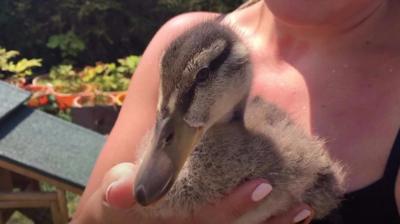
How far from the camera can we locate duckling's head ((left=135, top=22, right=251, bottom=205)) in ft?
3.15

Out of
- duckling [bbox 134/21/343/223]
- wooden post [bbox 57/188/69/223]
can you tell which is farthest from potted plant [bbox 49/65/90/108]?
duckling [bbox 134/21/343/223]

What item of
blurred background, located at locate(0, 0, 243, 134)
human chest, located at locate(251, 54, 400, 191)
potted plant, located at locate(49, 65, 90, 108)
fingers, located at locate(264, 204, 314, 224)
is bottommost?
blurred background, located at locate(0, 0, 243, 134)

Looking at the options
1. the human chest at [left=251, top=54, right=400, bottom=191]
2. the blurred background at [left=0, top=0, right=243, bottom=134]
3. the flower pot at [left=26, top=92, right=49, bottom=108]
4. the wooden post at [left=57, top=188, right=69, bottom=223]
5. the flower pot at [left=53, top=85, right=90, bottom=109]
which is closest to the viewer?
the human chest at [left=251, top=54, right=400, bottom=191]

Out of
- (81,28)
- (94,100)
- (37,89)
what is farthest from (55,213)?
(81,28)

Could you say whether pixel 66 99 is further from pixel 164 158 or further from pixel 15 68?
pixel 164 158

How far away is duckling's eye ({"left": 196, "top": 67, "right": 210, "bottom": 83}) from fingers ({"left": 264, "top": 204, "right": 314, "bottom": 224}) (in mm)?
263

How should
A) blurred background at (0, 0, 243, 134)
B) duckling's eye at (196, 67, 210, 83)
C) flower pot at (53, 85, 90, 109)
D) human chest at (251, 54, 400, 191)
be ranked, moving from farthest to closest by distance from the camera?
blurred background at (0, 0, 243, 134), flower pot at (53, 85, 90, 109), human chest at (251, 54, 400, 191), duckling's eye at (196, 67, 210, 83)

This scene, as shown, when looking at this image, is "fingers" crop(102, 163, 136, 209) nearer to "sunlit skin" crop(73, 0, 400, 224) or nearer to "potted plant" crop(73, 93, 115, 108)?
"sunlit skin" crop(73, 0, 400, 224)

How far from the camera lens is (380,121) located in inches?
46.7

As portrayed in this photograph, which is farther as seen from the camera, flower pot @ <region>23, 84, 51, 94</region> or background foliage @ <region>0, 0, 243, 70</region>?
background foliage @ <region>0, 0, 243, 70</region>

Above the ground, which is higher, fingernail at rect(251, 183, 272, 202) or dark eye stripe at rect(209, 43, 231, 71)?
dark eye stripe at rect(209, 43, 231, 71)

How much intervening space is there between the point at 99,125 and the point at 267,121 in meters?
2.61

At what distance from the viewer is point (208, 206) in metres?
1.03

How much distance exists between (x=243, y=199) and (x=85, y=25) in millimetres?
4155
